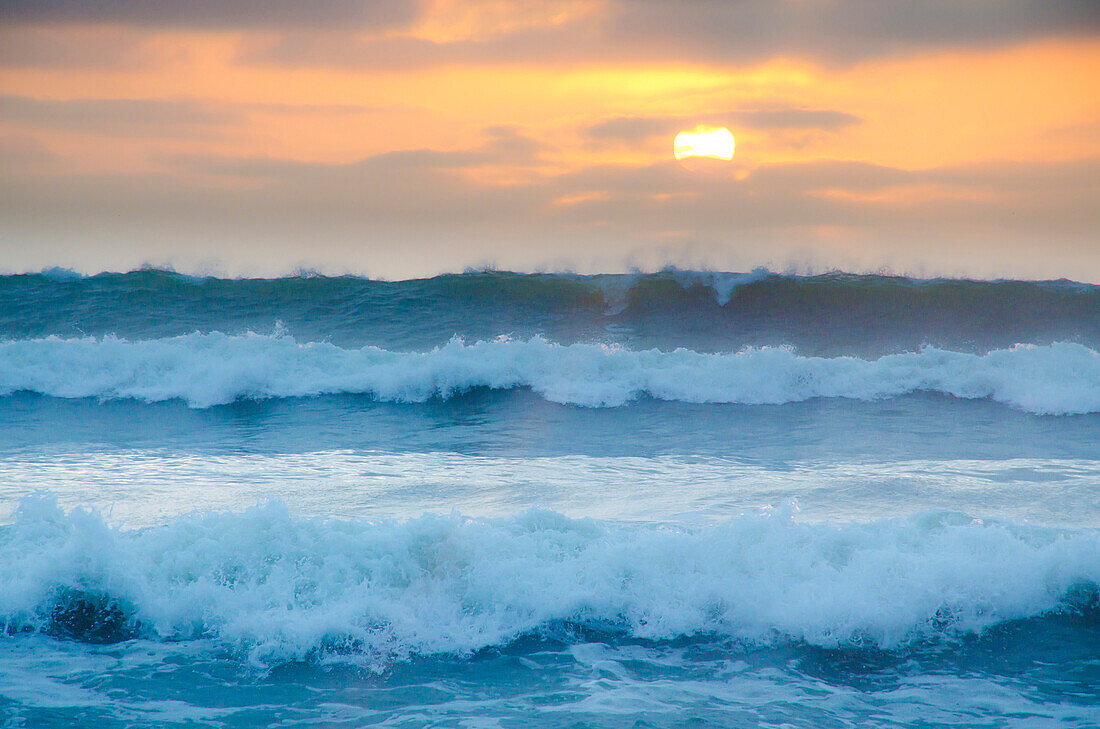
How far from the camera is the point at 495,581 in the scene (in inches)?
175

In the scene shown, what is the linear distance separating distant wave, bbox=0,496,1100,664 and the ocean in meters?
0.02

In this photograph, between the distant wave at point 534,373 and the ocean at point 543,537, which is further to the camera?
the distant wave at point 534,373

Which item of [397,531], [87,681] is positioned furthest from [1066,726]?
[87,681]

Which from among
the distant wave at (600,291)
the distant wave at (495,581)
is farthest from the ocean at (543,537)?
the distant wave at (600,291)

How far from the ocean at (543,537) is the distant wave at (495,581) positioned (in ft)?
0.05

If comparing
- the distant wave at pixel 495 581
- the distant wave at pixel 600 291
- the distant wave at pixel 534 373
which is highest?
the distant wave at pixel 600 291

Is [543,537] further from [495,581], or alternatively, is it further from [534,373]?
[534,373]

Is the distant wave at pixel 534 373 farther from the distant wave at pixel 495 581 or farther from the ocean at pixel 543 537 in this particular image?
the distant wave at pixel 495 581

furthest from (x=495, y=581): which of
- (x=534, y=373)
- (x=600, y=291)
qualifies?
(x=600, y=291)

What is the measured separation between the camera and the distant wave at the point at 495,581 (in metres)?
4.22

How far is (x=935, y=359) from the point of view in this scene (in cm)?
1277

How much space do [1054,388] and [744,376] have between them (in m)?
4.24

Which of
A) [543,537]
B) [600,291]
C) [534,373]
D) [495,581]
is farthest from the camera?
[600,291]

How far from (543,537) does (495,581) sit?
50 centimetres
